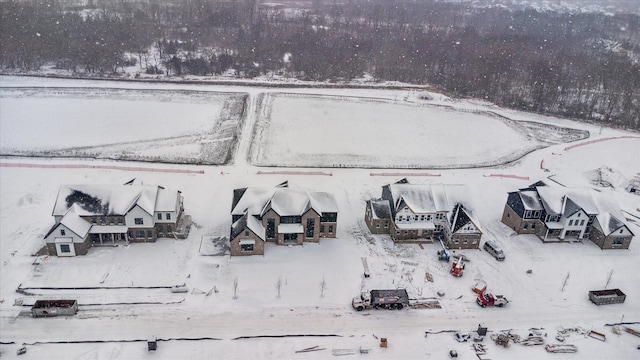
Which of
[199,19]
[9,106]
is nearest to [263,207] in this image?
[9,106]

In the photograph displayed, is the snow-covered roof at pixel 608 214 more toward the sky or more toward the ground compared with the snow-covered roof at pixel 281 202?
more toward the sky

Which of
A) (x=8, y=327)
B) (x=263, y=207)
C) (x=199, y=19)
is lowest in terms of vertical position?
(x=8, y=327)

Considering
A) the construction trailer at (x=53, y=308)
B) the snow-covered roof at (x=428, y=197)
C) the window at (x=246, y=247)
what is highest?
the snow-covered roof at (x=428, y=197)

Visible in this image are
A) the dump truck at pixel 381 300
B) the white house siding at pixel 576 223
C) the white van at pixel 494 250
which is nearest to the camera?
the dump truck at pixel 381 300

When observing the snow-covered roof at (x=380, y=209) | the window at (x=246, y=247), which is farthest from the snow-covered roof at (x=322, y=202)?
the window at (x=246, y=247)

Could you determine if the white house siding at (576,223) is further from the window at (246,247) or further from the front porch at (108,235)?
the front porch at (108,235)

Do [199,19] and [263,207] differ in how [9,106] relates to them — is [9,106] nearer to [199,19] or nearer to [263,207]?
[263,207]

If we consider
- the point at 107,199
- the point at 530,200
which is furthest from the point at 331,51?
the point at 107,199
